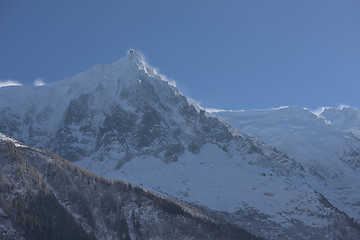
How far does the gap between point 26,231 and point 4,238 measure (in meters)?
9.14

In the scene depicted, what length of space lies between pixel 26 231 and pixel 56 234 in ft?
38.1

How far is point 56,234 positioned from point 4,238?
20.3m

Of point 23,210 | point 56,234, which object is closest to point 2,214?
point 23,210

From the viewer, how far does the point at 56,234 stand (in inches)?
7805

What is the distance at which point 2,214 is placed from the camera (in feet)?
636

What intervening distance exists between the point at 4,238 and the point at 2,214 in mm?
12270

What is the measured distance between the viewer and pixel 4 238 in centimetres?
18438

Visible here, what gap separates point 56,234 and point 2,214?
20695mm

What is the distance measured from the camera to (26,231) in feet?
629

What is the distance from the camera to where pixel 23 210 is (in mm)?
199500

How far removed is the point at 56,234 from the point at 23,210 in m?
15.3

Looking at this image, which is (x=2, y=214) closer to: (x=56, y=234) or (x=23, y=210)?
(x=23, y=210)

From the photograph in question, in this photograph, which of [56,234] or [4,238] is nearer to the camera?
[4,238]

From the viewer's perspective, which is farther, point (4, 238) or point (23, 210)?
point (23, 210)
